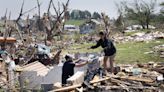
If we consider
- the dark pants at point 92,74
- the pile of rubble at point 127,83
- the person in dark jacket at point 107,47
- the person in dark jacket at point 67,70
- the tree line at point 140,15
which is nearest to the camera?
the pile of rubble at point 127,83

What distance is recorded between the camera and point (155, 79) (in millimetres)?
14555

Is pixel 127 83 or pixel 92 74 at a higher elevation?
pixel 92 74

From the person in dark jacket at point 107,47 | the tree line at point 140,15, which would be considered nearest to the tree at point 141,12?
the tree line at point 140,15

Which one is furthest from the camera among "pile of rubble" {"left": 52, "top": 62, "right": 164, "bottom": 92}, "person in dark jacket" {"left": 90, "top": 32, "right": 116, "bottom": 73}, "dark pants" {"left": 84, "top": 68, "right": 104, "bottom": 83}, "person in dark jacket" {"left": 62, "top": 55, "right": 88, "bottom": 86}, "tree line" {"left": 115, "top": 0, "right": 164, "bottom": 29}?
"tree line" {"left": 115, "top": 0, "right": 164, "bottom": 29}

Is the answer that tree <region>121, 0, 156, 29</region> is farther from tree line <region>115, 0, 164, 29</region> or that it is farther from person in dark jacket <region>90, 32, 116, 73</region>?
person in dark jacket <region>90, 32, 116, 73</region>

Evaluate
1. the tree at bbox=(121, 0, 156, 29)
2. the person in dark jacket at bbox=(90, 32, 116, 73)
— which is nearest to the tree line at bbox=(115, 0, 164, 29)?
the tree at bbox=(121, 0, 156, 29)

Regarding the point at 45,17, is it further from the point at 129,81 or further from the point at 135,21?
the point at 135,21

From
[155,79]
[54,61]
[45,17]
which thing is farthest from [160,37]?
[155,79]

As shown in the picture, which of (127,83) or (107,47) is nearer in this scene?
(127,83)

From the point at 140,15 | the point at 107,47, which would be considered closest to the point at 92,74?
the point at 107,47

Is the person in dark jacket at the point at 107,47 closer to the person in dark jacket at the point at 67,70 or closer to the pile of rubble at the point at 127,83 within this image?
the pile of rubble at the point at 127,83

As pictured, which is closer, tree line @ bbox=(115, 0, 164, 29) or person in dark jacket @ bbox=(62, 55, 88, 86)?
person in dark jacket @ bbox=(62, 55, 88, 86)

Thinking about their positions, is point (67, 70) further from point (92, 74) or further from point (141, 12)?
point (141, 12)

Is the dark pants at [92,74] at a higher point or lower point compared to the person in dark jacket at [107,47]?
lower
